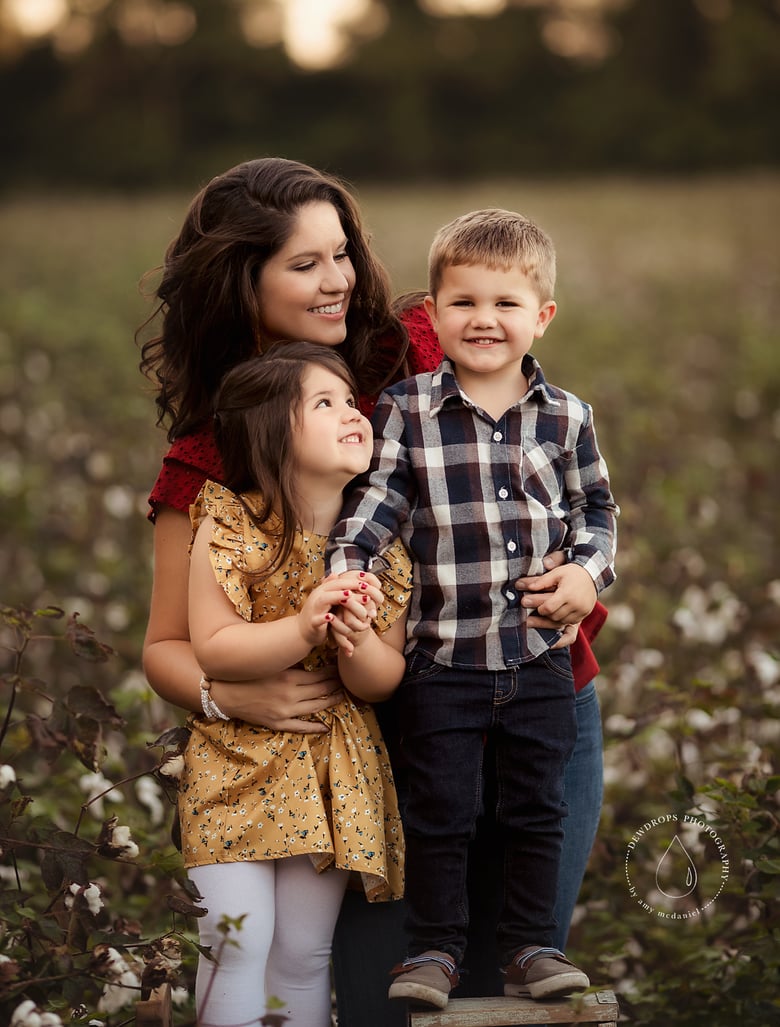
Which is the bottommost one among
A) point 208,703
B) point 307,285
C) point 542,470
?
point 208,703

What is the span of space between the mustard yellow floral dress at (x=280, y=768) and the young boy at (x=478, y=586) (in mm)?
70

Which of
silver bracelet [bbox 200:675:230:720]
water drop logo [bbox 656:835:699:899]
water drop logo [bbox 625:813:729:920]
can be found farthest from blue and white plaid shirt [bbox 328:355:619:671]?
water drop logo [bbox 656:835:699:899]

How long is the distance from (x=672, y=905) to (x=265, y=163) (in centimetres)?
197

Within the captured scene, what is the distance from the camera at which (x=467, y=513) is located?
2.19m

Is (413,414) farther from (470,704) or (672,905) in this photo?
(672,905)

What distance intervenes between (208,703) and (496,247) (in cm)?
89

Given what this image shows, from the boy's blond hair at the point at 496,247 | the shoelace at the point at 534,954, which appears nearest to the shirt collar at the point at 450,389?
the boy's blond hair at the point at 496,247

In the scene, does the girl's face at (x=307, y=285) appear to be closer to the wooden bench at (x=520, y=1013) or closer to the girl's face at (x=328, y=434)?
the girl's face at (x=328, y=434)

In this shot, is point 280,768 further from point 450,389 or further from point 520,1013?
point 450,389

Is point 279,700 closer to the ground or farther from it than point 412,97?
closer to the ground

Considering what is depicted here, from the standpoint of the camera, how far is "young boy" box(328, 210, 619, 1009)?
217cm

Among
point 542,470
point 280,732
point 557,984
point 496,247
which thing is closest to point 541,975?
point 557,984

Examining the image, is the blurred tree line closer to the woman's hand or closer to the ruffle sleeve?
the ruffle sleeve

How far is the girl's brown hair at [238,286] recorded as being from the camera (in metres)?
2.43
